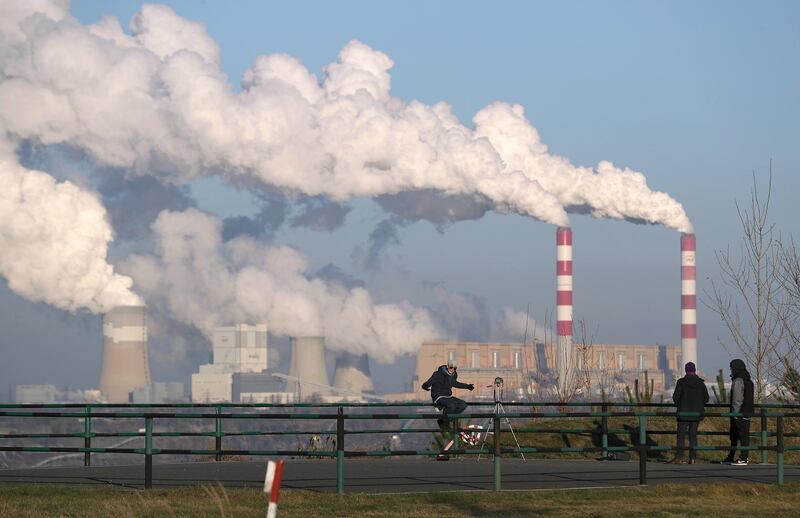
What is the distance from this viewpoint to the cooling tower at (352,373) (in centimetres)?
11956

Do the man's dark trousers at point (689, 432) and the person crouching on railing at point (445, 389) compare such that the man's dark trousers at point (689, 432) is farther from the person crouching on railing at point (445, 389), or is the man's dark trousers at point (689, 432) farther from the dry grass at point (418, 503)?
the person crouching on railing at point (445, 389)

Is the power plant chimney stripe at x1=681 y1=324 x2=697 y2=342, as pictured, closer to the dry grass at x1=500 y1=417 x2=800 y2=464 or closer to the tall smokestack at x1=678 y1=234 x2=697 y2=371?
the tall smokestack at x1=678 y1=234 x2=697 y2=371

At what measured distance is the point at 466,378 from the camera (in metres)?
115

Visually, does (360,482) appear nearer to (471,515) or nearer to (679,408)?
(471,515)

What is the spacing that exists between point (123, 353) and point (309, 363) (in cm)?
1526

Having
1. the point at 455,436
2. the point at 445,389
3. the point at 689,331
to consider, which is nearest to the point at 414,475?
the point at 445,389

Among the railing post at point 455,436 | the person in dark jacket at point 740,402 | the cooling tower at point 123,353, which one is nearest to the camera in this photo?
the person in dark jacket at point 740,402

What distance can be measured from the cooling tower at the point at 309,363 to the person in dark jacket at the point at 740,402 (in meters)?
94.2

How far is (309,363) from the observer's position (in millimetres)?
111438

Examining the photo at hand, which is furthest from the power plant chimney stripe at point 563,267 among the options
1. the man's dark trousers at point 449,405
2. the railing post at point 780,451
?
the railing post at point 780,451

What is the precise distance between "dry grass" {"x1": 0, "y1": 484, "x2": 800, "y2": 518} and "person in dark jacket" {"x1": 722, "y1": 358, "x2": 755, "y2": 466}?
350 centimetres

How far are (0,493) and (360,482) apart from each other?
3771mm

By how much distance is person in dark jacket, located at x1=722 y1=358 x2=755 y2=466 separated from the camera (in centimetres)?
1767

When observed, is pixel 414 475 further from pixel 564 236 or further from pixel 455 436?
pixel 564 236
